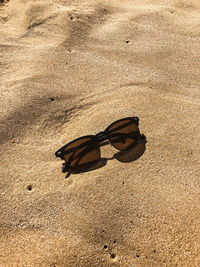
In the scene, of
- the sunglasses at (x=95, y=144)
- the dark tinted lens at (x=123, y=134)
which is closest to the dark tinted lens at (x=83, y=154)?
the sunglasses at (x=95, y=144)

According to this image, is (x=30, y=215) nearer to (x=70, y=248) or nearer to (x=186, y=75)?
(x=70, y=248)

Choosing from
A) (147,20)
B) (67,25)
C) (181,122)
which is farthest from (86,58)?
(181,122)

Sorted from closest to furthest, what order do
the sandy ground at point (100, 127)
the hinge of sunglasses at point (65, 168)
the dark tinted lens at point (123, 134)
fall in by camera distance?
the sandy ground at point (100, 127)
the hinge of sunglasses at point (65, 168)
the dark tinted lens at point (123, 134)

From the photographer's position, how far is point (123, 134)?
231cm

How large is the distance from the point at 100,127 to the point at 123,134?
25 cm

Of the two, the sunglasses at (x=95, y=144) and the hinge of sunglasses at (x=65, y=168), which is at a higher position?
the sunglasses at (x=95, y=144)

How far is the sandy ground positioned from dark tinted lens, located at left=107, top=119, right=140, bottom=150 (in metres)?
0.09

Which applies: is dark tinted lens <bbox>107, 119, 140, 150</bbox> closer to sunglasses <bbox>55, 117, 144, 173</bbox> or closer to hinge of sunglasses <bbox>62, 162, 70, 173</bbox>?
sunglasses <bbox>55, 117, 144, 173</bbox>

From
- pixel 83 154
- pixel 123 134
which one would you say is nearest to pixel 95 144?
pixel 83 154

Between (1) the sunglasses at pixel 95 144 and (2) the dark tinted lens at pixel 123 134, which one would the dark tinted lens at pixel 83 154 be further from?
(2) the dark tinted lens at pixel 123 134

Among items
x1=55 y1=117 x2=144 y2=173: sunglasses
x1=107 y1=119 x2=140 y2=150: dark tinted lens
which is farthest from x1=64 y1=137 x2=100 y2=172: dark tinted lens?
x1=107 y1=119 x2=140 y2=150: dark tinted lens

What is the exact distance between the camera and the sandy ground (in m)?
1.87

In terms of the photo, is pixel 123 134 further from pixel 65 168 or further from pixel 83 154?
pixel 65 168

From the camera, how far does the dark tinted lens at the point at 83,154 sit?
7.23 feet
